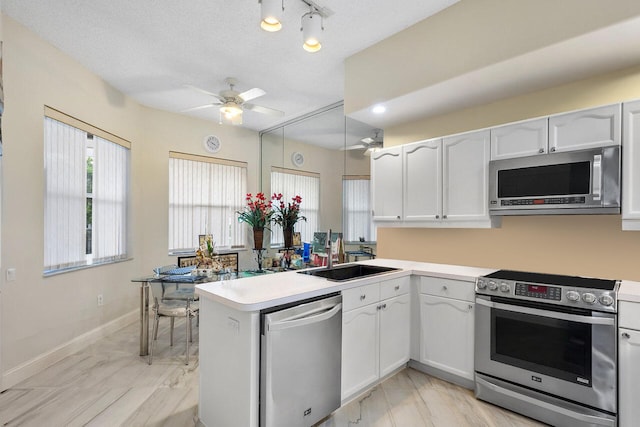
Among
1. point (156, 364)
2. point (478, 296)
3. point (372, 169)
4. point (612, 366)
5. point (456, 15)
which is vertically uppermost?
point (456, 15)

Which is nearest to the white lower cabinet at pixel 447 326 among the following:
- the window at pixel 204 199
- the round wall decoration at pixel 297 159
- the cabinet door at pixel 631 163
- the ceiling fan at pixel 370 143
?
the cabinet door at pixel 631 163

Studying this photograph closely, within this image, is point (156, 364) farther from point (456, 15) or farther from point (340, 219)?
point (456, 15)

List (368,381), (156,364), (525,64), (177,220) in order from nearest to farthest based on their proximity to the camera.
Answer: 1. (525,64)
2. (368,381)
3. (156,364)
4. (177,220)

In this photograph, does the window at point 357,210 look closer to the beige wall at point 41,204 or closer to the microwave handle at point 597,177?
the microwave handle at point 597,177

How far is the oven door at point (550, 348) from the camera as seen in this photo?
1928 mm

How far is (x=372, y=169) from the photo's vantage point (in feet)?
11.3

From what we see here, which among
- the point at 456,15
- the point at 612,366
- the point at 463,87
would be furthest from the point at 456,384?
the point at 456,15

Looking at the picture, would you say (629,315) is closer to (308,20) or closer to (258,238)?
(308,20)

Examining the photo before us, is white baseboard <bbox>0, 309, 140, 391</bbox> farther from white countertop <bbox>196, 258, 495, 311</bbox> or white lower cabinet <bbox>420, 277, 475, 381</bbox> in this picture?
white lower cabinet <bbox>420, 277, 475, 381</bbox>

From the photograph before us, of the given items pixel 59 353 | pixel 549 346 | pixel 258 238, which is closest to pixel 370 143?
pixel 258 238

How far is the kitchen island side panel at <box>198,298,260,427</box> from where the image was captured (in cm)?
173

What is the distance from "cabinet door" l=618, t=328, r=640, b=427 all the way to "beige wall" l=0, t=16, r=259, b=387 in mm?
4377

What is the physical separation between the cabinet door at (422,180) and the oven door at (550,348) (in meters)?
0.90

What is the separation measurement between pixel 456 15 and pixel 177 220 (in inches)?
172
